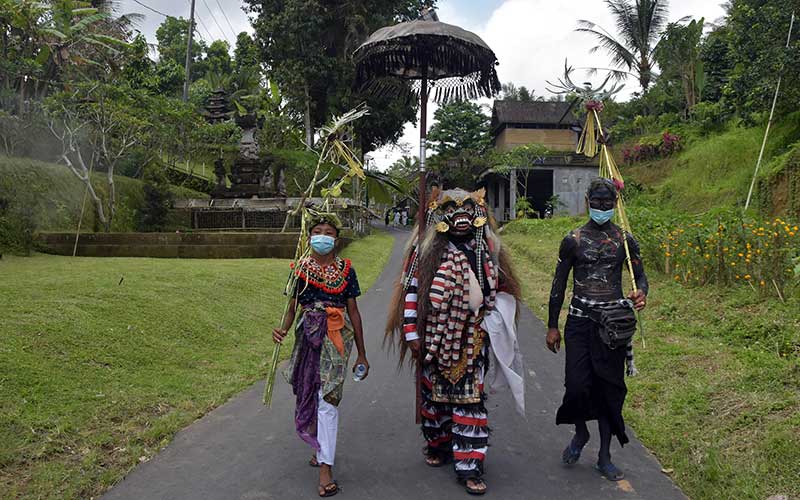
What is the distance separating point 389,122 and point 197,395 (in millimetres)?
26333

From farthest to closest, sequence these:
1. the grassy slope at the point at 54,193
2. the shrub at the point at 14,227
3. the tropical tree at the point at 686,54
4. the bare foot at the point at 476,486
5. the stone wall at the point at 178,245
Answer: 1. the tropical tree at the point at 686,54
2. the grassy slope at the point at 54,193
3. the stone wall at the point at 178,245
4. the shrub at the point at 14,227
5. the bare foot at the point at 476,486

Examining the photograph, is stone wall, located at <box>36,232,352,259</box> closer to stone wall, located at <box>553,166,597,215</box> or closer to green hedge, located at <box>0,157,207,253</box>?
green hedge, located at <box>0,157,207,253</box>

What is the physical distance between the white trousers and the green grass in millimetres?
2220

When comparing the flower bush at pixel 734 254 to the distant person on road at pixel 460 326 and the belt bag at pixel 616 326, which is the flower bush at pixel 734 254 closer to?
the belt bag at pixel 616 326

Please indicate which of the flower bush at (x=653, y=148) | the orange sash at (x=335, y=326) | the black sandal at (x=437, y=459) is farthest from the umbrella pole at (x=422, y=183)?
the flower bush at (x=653, y=148)

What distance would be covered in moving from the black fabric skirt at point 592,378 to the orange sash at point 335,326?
1.53 metres

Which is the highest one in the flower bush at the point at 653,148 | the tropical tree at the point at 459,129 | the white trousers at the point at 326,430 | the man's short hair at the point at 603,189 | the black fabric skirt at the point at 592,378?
the tropical tree at the point at 459,129

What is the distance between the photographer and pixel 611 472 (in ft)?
13.0

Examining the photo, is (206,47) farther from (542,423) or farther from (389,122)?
(542,423)

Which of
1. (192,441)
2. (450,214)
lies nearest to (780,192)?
(450,214)

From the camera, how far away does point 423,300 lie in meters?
4.05

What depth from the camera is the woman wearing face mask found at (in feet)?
12.7

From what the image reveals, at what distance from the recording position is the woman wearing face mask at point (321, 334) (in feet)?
12.7

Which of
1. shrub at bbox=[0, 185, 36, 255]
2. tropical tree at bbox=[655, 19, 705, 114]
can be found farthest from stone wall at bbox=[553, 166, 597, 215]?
shrub at bbox=[0, 185, 36, 255]
